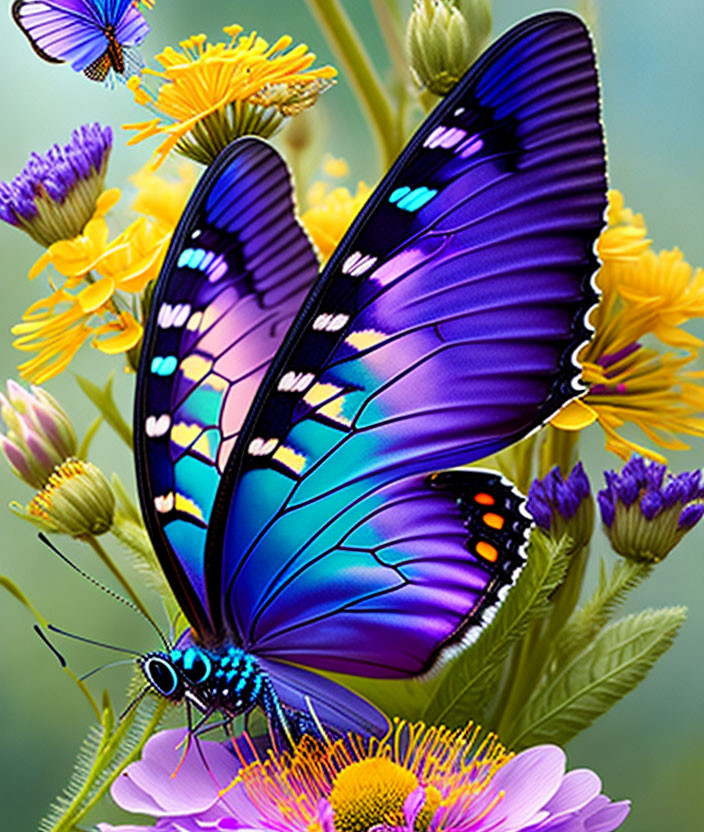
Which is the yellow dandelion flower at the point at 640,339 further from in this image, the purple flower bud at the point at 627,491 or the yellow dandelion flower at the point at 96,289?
the yellow dandelion flower at the point at 96,289

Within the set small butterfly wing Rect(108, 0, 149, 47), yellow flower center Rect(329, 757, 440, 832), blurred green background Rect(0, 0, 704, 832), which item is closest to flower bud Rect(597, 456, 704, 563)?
yellow flower center Rect(329, 757, 440, 832)

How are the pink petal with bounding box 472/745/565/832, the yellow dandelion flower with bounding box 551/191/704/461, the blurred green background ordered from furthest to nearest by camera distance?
the blurred green background < the yellow dandelion flower with bounding box 551/191/704/461 < the pink petal with bounding box 472/745/565/832

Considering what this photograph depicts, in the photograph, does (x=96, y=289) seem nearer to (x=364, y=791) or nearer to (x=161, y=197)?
(x=161, y=197)

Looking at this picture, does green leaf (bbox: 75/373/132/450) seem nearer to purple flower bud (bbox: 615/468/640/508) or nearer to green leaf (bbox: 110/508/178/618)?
green leaf (bbox: 110/508/178/618)

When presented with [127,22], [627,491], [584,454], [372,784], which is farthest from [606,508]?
[584,454]

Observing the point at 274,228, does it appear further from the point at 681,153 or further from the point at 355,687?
the point at 681,153

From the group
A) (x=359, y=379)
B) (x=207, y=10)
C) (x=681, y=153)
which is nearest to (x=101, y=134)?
(x=359, y=379)
